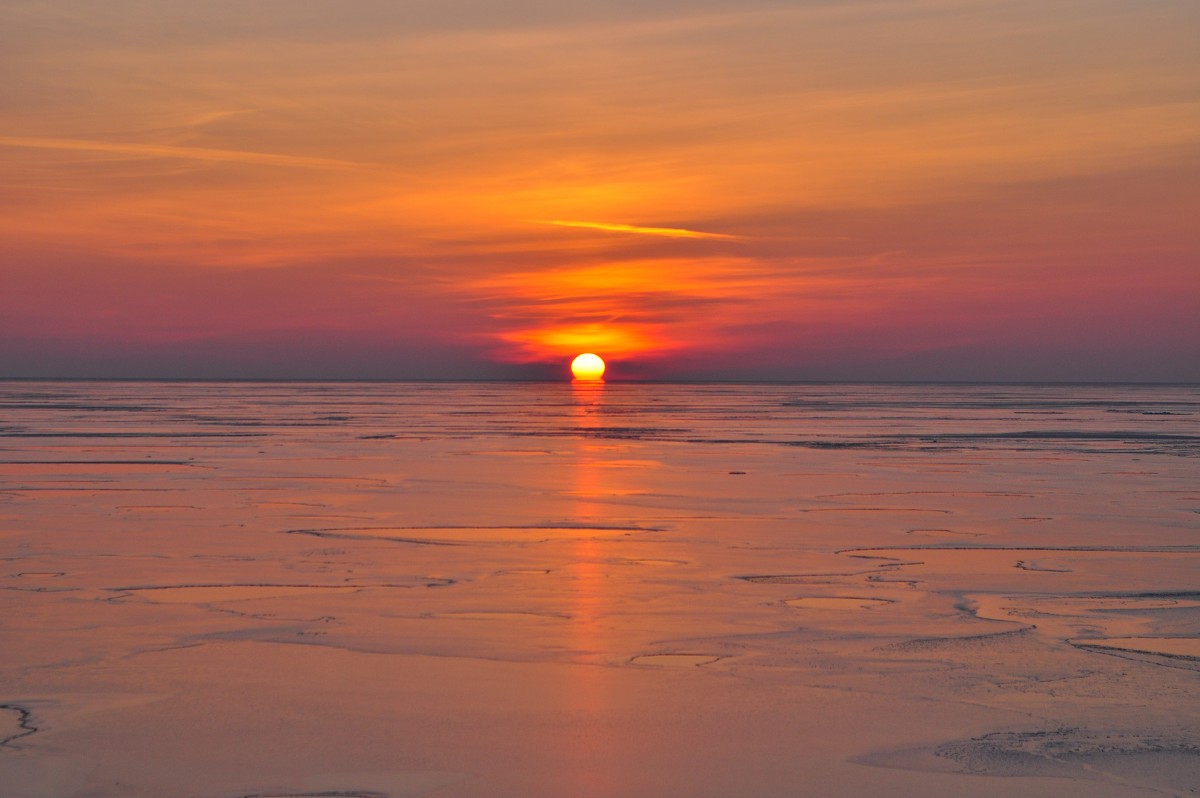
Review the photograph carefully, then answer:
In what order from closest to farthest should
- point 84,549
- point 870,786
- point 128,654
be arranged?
point 870,786
point 128,654
point 84,549

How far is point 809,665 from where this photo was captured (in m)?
7.93

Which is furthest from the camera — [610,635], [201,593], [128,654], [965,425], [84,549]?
[965,425]

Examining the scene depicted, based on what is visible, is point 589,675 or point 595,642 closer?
point 589,675

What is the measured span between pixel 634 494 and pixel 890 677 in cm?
1218

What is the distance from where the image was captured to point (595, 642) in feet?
28.1

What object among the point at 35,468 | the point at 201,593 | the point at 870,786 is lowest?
the point at 870,786

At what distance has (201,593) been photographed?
1041 centimetres

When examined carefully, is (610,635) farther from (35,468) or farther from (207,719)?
(35,468)


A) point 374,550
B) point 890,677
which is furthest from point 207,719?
point 374,550

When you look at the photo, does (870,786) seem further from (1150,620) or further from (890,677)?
(1150,620)

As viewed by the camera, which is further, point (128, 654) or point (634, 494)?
point (634, 494)

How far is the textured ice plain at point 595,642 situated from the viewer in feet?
19.6

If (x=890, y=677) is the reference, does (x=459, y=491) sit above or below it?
above

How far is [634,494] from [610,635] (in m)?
11.0
